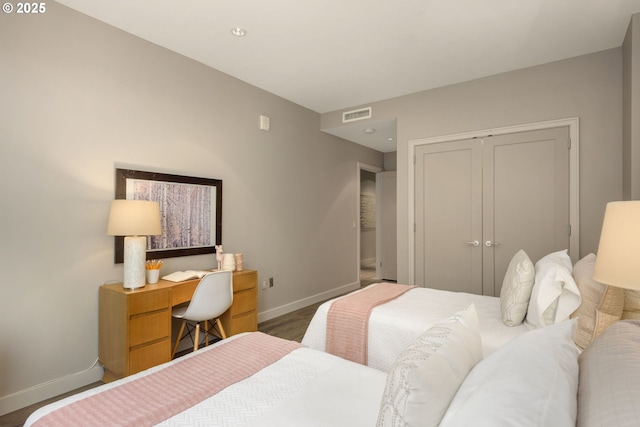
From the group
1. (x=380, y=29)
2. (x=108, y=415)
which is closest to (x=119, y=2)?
(x=380, y=29)

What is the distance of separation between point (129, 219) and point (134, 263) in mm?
348

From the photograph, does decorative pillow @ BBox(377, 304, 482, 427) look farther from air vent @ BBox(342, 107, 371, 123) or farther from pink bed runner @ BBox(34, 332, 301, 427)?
air vent @ BBox(342, 107, 371, 123)

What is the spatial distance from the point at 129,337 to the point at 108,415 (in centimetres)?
138

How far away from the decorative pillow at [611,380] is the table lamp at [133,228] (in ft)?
8.50

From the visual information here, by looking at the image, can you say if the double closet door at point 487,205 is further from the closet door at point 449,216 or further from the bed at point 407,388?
the bed at point 407,388

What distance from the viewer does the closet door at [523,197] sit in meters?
3.30

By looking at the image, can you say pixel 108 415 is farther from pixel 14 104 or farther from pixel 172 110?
pixel 172 110

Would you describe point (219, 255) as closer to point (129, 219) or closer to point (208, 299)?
point (208, 299)

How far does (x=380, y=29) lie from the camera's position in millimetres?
2723

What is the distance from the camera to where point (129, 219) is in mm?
2449

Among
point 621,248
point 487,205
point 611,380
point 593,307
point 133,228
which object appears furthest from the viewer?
point 487,205

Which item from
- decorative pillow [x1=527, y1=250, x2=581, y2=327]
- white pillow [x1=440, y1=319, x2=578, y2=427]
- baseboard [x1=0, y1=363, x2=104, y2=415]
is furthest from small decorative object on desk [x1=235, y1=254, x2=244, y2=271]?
white pillow [x1=440, y1=319, x2=578, y2=427]

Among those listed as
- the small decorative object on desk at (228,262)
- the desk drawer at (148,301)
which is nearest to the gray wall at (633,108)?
the small decorative object on desk at (228,262)

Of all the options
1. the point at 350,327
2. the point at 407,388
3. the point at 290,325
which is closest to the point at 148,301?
the point at 350,327
